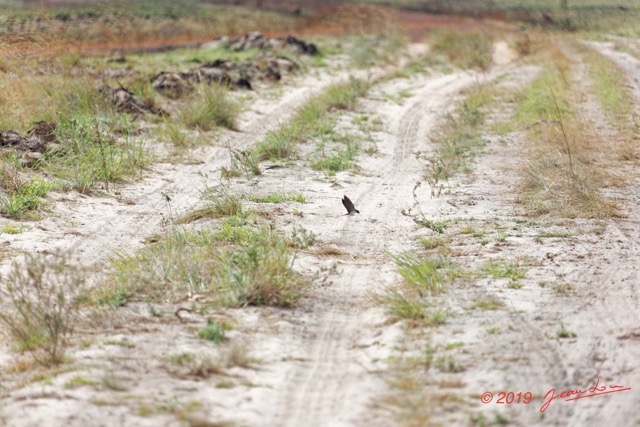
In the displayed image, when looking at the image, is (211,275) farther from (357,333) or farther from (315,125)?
(315,125)

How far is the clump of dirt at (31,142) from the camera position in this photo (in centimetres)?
861

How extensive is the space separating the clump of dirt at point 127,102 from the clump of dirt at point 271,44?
787 cm

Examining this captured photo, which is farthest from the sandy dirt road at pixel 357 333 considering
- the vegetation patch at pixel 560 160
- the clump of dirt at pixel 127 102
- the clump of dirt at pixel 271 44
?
the clump of dirt at pixel 271 44

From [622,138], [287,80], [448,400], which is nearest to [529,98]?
[622,138]

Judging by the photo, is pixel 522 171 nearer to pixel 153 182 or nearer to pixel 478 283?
pixel 478 283

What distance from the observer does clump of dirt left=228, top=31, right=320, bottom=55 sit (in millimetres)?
19070

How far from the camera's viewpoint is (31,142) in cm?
890

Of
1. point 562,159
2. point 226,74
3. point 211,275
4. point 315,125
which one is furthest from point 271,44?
point 211,275

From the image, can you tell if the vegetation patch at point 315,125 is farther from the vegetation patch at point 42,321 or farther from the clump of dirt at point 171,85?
the vegetation patch at point 42,321

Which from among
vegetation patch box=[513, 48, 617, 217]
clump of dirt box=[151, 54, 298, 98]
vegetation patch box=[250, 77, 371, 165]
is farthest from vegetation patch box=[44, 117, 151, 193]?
vegetation patch box=[513, 48, 617, 217]

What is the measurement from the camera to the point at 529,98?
13.6 meters

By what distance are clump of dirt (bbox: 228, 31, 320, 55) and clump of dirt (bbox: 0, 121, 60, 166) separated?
10.1 metres

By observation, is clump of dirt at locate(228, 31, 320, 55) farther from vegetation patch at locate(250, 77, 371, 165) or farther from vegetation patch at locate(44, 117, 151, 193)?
vegetation patch at locate(44, 117, 151, 193)

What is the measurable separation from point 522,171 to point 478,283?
342cm
